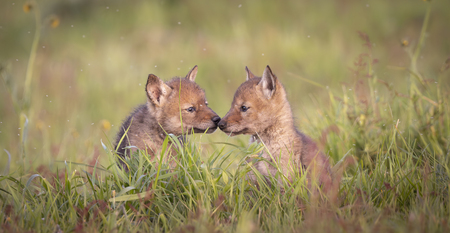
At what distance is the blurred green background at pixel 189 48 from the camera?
8414 millimetres

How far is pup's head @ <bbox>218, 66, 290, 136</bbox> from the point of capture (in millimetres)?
4383

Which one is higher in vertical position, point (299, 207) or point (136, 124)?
point (136, 124)

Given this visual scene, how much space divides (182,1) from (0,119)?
6662mm

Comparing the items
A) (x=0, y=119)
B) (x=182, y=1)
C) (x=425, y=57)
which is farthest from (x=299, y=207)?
(x=182, y=1)

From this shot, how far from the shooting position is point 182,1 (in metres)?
12.7

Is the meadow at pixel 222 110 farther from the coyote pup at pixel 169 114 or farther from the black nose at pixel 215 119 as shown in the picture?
the black nose at pixel 215 119

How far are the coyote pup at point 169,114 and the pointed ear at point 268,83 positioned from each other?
24.1 inches

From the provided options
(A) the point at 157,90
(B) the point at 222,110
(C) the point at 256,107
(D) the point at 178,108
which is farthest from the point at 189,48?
(C) the point at 256,107

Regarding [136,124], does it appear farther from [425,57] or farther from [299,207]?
[425,57]

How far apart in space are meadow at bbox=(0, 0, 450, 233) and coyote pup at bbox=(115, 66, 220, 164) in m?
0.23

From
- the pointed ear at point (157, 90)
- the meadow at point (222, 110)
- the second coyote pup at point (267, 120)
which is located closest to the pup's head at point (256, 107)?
the second coyote pup at point (267, 120)

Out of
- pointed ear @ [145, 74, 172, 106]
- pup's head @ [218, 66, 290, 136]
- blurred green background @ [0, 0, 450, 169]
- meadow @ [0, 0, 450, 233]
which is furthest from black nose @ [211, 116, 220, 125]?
blurred green background @ [0, 0, 450, 169]

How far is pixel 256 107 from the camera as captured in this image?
4488 mm

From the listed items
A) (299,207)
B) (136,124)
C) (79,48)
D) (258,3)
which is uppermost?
(258,3)
